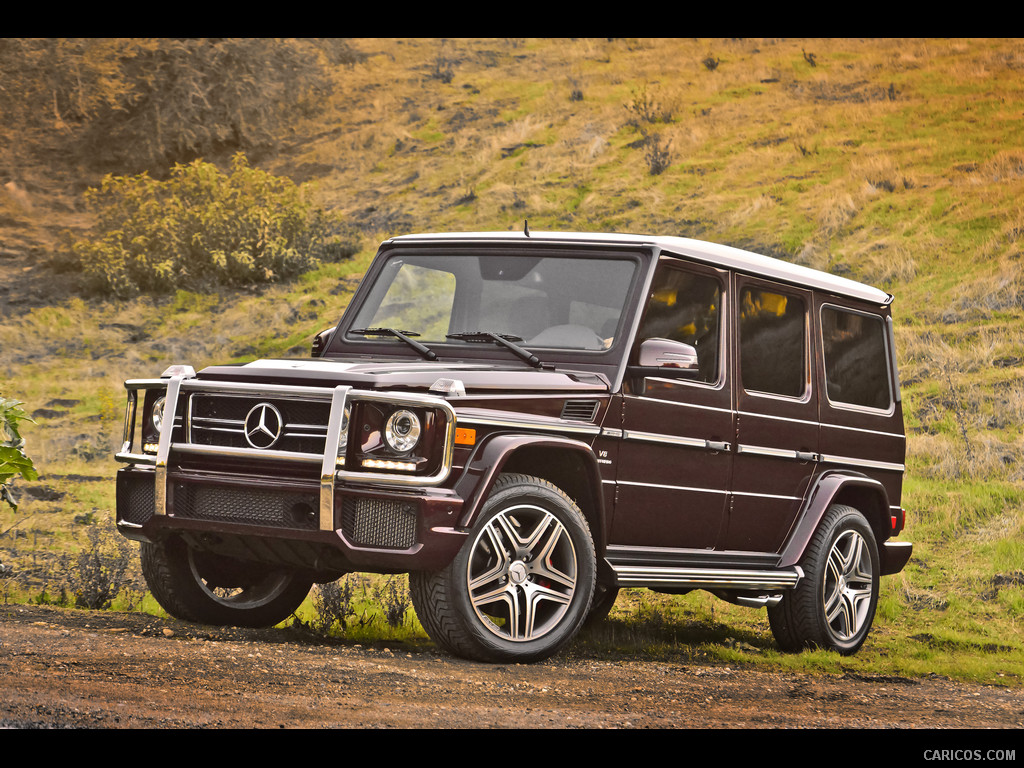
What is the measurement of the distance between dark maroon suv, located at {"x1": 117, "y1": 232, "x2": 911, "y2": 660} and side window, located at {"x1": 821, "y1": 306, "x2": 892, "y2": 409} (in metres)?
0.02

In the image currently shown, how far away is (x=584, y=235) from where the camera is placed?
677 cm

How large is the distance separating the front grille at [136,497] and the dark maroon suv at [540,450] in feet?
0.04

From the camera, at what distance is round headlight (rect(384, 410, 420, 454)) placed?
5.34 metres

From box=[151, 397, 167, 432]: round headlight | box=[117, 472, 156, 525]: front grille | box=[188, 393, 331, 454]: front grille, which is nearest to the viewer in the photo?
box=[188, 393, 331, 454]: front grille

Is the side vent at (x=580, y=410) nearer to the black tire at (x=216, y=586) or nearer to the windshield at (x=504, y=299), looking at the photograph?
the windshield at (x=504, y=299)

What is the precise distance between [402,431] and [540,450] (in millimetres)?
814

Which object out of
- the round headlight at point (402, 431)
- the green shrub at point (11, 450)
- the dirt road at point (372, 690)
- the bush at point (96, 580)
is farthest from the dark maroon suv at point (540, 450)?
the bush at point (96, 580)

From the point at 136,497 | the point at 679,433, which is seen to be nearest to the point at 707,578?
the point at 679,433

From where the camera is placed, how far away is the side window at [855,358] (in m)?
8.12

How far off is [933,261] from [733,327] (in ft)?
48.4

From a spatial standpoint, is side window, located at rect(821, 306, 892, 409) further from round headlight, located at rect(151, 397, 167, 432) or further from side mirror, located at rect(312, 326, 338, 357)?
round headlight, located at rect(151, 397, 167, 432)

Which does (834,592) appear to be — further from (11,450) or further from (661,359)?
(11,450)

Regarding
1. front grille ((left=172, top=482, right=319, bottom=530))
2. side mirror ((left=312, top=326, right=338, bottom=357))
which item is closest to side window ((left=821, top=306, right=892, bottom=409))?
side mirror ((left=312, top=326, right=338, bottom=357))

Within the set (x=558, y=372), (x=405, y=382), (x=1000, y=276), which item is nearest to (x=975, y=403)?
(x=1000, y=276)
